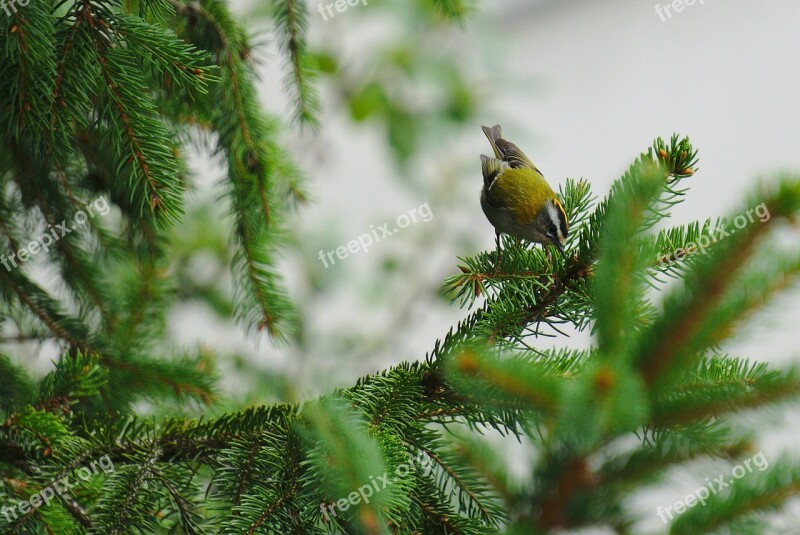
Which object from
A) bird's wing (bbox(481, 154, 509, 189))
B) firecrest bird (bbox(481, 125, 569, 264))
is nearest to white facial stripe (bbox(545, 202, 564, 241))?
firecrest bird (bbox(481, 125, 569, 264))

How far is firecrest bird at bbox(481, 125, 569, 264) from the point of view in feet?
2.17

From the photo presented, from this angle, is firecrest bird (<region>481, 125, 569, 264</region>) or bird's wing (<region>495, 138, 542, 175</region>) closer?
firecrest bird (<region>481, 125, 569, 264</region>)

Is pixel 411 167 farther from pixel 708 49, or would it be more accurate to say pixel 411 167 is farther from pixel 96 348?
pixel 708 49

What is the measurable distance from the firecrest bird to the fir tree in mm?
27

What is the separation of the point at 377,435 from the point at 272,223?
1.09 ft

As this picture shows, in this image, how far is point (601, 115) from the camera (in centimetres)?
333

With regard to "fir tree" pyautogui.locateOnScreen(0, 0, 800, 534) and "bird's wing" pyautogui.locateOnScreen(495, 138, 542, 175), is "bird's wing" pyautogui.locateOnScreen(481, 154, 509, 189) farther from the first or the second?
"fir tree" pyautogui.locateOnScreen(0, 0, 800, 534)

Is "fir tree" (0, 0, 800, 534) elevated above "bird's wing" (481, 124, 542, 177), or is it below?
below

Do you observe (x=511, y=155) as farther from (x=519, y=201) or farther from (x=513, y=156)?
(x=519, y=201)

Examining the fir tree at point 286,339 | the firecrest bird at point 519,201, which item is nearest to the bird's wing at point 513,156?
the firecrest bird at point 519,201

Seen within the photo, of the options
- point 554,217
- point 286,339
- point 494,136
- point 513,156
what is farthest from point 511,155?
point 286,339

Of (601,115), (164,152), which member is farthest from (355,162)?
(164,152)

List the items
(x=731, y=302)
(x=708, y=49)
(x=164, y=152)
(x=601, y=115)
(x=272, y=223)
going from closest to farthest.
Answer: (x=731, y=302), (x=164, y=152), (x=272, y=223), (x=708, y=49), (x=601, y=115)

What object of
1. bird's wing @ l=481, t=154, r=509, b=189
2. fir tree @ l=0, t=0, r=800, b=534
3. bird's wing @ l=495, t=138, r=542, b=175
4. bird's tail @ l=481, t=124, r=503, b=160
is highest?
bird's tail @ l=481, t=124, r=503, b=160
